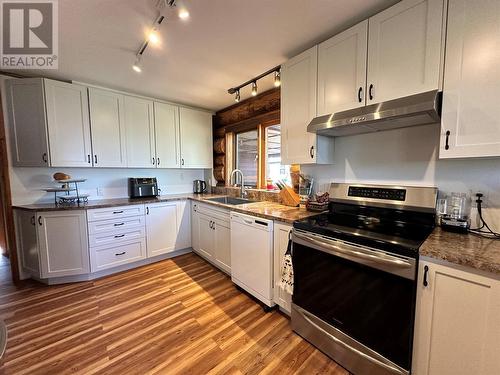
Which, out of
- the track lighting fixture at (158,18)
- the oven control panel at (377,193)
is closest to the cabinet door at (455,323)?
the oven control panel at (377,193)

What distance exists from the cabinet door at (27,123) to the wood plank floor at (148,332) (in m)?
1.47

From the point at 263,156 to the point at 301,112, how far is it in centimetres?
123

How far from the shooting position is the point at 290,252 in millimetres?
1716

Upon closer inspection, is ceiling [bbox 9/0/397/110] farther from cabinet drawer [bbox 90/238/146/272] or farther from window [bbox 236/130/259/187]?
cabinet drawer [bbox 90/238/146/272]

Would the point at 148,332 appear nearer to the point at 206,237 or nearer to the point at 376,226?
the point at 206,237

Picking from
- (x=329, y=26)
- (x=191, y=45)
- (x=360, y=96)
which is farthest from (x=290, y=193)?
Answer: (x=191, y=45)

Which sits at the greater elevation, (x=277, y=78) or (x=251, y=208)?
(x=277, y=78)

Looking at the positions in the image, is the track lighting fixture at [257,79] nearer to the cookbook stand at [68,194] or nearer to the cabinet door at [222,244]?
the cabinet door at [222,244]

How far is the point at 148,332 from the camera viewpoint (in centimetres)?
178

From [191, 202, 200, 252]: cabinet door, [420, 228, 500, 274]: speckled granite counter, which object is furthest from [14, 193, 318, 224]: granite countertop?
[420, 228, 500, 274]: speckled granite counter

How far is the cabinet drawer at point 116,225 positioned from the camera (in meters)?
2.62

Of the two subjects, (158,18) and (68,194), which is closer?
(158,18)

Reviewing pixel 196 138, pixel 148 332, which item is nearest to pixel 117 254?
pixel 148 332

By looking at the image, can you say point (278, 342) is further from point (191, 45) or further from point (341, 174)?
point (191, 45)
